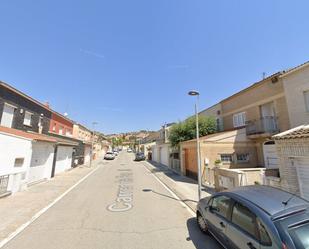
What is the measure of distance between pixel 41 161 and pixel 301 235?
51.1 ft

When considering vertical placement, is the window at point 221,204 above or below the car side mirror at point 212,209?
above

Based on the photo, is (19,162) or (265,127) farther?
(265,127)

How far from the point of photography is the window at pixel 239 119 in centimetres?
1883

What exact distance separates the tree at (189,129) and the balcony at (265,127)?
4.93 meters

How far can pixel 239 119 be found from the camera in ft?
64.0

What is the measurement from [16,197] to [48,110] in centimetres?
1222

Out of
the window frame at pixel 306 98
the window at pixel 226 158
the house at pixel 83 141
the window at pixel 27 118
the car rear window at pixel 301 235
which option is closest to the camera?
the car rear window at pixel 301 235

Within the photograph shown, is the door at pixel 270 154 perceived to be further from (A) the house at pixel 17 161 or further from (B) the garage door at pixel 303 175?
(A) the house at pixel 17 161

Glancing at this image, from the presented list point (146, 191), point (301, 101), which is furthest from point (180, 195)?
point (301, 101)

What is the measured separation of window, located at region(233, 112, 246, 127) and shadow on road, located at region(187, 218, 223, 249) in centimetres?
1523

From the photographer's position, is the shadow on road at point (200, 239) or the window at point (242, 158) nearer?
the shadow on road at point (200, 239)

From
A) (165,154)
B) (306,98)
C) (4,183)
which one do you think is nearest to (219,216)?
(4,183)

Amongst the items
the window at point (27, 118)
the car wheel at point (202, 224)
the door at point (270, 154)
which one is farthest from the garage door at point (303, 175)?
the window at point (27, 118)

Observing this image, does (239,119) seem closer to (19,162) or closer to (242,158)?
(242,158)
